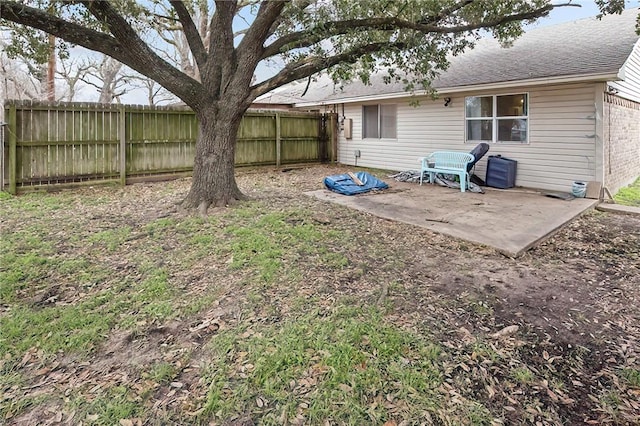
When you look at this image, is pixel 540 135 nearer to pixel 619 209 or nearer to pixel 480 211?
pixel 619 209

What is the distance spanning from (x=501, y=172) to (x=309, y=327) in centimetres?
753

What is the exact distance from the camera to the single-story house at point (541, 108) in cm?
781

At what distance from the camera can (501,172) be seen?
892 cm

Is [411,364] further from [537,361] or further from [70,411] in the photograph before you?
[70,411]

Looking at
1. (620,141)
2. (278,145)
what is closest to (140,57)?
(278,145)

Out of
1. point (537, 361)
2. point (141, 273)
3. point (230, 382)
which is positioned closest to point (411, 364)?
point (537, 361)

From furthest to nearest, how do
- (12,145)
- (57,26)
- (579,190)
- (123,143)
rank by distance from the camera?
1. (123,143)
2. (579,190)
3. (12,145)
4. (57,26)

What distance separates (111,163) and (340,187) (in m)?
5.09

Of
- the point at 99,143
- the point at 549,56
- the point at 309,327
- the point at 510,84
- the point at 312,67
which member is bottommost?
the point at 309,327

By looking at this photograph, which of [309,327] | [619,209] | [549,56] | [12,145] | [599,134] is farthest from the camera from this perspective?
[549,56]

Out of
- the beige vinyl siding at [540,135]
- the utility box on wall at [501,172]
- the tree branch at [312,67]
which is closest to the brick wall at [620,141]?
the beige vinyl siding at [540,135]

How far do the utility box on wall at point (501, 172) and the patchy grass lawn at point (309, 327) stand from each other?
389 cm

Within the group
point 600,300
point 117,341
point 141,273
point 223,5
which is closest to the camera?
point 117,341

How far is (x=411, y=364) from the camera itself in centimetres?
247
